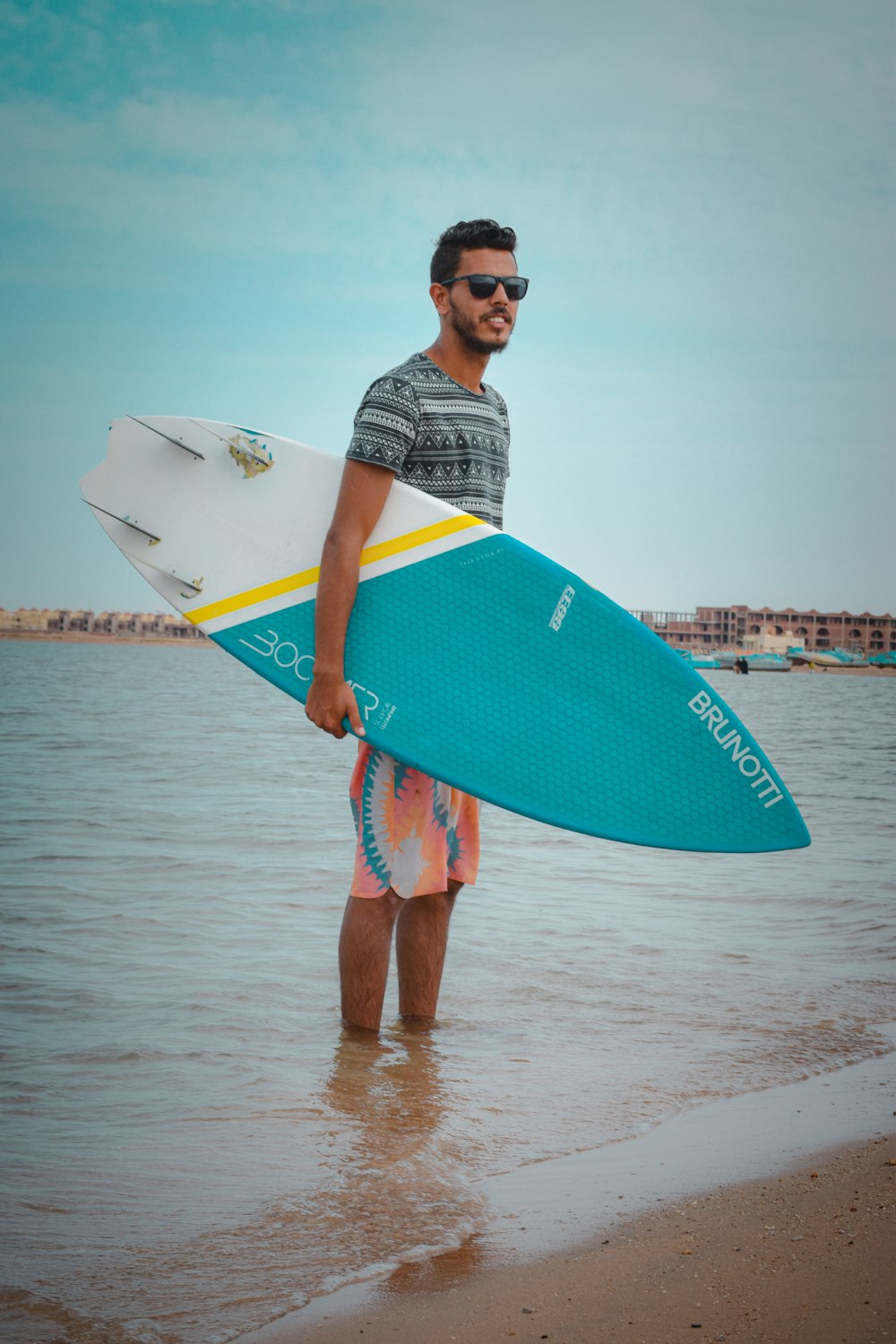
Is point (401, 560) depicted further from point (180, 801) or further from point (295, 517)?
point (180, 801)

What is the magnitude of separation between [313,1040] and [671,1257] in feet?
4.08

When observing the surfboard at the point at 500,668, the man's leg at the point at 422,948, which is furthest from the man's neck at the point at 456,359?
the man's leg at the point at 422,948

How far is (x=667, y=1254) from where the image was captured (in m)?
1.53

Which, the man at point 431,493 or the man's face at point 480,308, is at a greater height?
the man's face at point 480,308

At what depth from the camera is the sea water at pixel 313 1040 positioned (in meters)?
1.61

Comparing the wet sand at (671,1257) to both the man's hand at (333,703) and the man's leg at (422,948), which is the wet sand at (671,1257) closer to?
the man's leg at (422,948)

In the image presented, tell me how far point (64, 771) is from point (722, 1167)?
729cm

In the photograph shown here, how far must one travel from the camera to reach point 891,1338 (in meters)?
1.26

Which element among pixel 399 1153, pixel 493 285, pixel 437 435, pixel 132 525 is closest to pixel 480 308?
pixel 493 285

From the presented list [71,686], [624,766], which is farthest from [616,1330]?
[71,686]

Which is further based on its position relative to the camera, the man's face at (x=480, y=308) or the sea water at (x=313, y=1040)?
the man's face at (x=480, y=308)

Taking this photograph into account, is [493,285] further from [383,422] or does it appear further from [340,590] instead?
[340,590]

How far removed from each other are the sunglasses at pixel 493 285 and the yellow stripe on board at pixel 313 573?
1.48 ft

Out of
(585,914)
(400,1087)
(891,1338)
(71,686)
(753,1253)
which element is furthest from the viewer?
(71,686)
